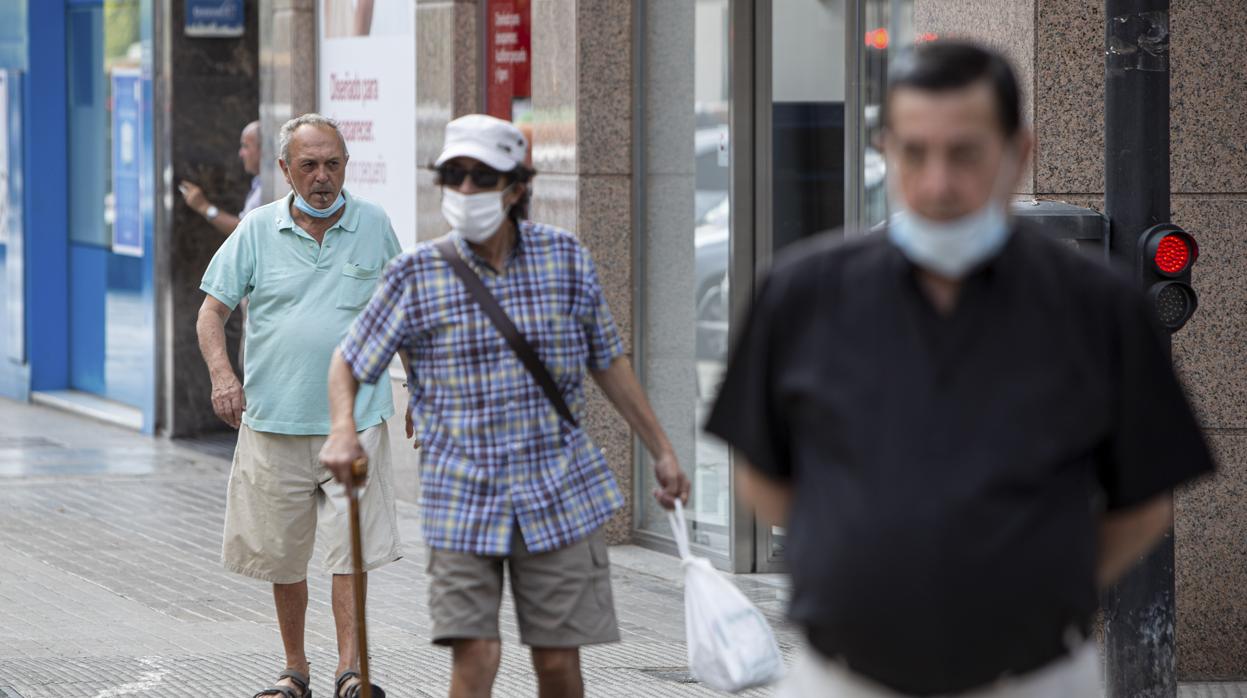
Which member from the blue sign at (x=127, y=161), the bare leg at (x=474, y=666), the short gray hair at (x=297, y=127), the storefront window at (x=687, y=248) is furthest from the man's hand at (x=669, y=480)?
the blue sign at (x=127, y=161)

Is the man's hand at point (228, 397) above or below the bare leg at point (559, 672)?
above

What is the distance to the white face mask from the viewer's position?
Result: 184 inches

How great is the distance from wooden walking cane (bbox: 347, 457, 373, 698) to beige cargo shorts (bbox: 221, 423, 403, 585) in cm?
124

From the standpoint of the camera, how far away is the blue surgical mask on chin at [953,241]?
2721 mm

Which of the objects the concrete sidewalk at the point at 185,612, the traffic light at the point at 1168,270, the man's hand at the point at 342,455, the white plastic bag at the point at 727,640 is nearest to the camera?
the white plastic bag at the point at 727,640

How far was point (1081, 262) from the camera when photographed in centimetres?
281

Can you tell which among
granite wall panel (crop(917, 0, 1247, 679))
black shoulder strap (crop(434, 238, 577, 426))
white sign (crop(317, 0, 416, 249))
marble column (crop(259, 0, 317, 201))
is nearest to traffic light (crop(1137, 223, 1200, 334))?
granite wall panel (crop(917, 0, 1247, 679))

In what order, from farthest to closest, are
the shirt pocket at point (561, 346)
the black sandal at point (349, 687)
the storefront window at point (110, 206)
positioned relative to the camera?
1. the storefront window at point (110, 206)
2. the black sandal at point (349, 687)
3. the shirt pocket at point (561, 346)

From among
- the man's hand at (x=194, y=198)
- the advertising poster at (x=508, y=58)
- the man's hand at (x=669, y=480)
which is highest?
the advertising poster at (x=508, y=58)

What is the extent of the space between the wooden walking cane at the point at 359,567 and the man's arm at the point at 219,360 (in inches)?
55.9

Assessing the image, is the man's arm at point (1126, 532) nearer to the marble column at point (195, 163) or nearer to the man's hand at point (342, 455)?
the man's hand at point (342, 455)

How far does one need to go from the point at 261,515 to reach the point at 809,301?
13.0ft

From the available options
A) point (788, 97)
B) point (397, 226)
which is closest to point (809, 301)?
point (788, 97)

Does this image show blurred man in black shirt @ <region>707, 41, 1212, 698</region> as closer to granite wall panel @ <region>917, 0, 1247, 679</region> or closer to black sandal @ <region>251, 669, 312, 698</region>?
black sandal @ <region>251, 669, 312, 698</region>
